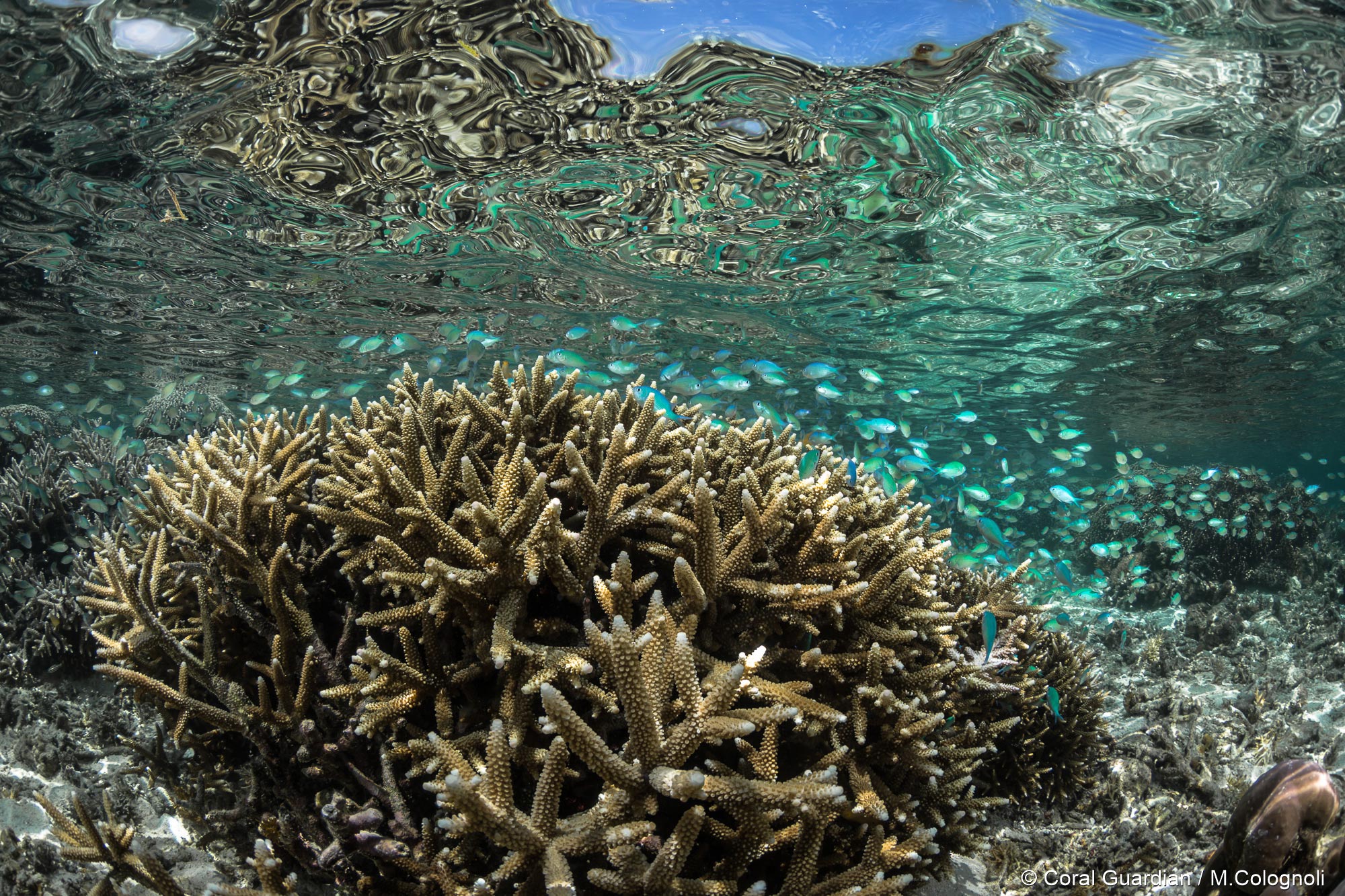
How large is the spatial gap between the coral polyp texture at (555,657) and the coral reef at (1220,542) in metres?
16.9

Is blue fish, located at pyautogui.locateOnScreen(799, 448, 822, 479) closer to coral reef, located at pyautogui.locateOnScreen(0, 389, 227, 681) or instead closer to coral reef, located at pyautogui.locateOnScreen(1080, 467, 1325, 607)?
coral reef, located at pyautogui.locateOnScreen(0, 389, 227, 681)

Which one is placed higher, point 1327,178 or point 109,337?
point 1327,178

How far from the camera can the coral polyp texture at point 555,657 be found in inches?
96.6

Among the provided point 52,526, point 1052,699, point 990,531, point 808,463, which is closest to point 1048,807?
point 1052,699

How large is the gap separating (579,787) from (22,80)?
36.7ft

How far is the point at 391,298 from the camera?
18.7m

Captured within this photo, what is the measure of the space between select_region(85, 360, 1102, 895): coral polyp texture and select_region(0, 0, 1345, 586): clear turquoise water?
10.7 ft

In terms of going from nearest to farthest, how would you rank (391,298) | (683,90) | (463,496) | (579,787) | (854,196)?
1. (579,787)
2. (463,496)
3. (683,90)
4. (854,196)
5. (391,298)

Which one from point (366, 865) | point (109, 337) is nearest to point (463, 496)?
point (366, 865)

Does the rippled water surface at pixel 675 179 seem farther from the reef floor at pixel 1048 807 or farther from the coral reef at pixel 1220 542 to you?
the reef floor at pixel 1048 807

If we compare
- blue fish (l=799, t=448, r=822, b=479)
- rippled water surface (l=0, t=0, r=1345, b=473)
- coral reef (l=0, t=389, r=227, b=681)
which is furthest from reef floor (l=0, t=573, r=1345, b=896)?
rippled water surface (l=0, t=0, r=1345, b=473)

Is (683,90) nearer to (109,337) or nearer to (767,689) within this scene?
(767,689)

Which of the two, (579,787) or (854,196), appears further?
(854,196)

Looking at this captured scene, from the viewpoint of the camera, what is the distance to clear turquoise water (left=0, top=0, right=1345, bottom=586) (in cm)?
791
